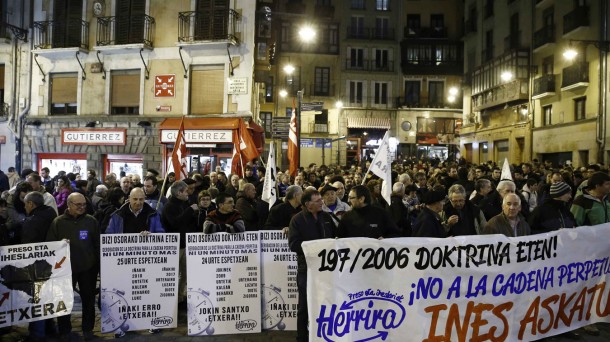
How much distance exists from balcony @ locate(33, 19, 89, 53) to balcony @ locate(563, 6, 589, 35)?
2321cm

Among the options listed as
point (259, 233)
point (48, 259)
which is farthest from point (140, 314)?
point (259, 233)

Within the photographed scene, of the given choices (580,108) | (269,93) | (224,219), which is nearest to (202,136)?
(224,219)

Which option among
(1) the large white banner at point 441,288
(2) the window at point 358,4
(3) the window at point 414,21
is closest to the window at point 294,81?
(2) the window at point 358,4

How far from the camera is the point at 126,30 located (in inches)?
837

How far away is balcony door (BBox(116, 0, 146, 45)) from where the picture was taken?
21094 mm

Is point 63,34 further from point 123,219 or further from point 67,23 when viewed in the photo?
point 123,219

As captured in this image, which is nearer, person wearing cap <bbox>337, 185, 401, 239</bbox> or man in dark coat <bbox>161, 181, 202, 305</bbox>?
person wearing cap <bbox>337, 185, 401, 239</bbox>

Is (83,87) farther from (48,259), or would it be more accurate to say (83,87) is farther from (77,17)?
(48,259)

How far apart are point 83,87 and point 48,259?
58.4 ft

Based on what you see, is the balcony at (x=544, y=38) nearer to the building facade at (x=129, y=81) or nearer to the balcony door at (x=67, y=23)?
the building facade at (x=129, y=81)

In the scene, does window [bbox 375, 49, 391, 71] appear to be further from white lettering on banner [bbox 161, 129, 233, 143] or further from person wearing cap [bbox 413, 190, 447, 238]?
person wearing cap [bbox 413, 190, 447, 238]

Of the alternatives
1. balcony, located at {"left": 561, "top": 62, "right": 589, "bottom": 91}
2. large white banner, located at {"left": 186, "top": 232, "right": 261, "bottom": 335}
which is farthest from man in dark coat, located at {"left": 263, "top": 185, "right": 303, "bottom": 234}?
balcony, located at {"left": 561, "top": 62, "right": 589, "bottom": 91}

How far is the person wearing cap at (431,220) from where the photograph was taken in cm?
591

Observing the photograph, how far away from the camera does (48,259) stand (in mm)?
6027
